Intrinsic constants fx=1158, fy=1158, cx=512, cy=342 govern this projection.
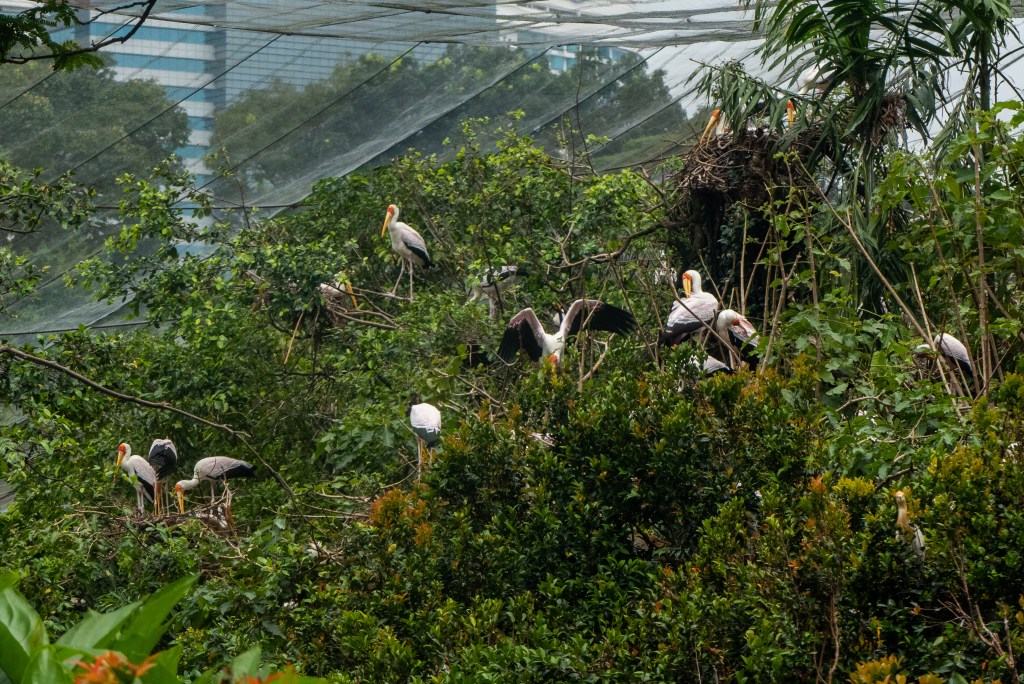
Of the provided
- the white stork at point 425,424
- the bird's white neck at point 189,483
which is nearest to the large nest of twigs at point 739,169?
the white stork at point 425,424

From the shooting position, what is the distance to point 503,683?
8.40 feet

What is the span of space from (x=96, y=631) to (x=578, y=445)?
147 centimetres

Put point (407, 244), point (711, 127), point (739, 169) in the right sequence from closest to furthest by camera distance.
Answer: point (739, 169)
point (407, 244)
point (711, 127)

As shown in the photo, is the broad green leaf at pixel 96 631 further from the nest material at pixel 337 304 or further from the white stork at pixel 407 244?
the white stork at pixel 407 244

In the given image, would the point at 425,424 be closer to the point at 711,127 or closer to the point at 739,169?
the point at 739,169

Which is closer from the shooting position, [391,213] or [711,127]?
[711,127]

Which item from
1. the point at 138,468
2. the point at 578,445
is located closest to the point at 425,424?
the point at 578,445

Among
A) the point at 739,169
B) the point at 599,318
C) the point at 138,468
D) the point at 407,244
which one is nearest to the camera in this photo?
the point at 599,318

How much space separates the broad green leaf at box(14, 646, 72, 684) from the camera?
191 centimetres

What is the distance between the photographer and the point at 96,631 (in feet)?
7.38

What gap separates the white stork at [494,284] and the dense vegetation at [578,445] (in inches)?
3.4

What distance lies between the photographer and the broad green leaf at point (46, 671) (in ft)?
6.26

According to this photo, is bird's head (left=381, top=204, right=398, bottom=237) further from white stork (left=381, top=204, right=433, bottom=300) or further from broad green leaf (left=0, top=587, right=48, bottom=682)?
broad green leaf (left=0, top=587, right=48, bottom=682)

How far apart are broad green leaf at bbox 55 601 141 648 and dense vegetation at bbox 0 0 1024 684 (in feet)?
0.94
